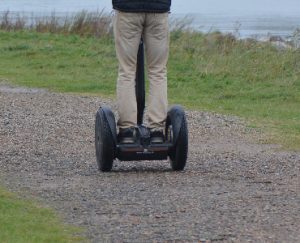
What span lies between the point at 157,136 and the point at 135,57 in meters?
0.69

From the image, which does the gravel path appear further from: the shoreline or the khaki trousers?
the shoreline

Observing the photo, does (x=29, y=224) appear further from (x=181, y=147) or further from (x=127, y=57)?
(x=127, y=57)

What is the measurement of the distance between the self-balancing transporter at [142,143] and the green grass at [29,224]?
58.3 inches

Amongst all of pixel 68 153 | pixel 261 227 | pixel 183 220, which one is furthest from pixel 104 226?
pixel 68 153

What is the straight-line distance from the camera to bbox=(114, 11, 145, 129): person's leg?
359 inches

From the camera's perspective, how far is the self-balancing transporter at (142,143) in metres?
9.12

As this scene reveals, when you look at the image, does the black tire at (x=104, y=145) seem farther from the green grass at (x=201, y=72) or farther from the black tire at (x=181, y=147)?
the green grass at (x=201, y=72)

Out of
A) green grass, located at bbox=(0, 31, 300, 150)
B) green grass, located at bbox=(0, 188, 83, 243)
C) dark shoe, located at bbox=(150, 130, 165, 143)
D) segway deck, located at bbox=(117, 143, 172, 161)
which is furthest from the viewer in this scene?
green grass, located at bbox=(0, 31, 300, 150)

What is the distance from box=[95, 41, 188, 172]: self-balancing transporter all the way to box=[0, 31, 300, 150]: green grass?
3.21m

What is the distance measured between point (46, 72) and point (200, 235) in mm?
16145

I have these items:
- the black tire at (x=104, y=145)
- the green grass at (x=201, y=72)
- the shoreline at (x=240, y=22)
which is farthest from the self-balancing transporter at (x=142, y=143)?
the shoreline at (x=240, y=22)

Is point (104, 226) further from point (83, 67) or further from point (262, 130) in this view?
point (83, 67)

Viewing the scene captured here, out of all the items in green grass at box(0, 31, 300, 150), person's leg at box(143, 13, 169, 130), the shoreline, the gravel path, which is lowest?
the shoreline

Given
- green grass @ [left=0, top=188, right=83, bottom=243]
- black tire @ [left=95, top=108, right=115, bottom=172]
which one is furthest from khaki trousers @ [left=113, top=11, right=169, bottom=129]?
green grass @ [left=0, top=188, right=83, bottom=243]
